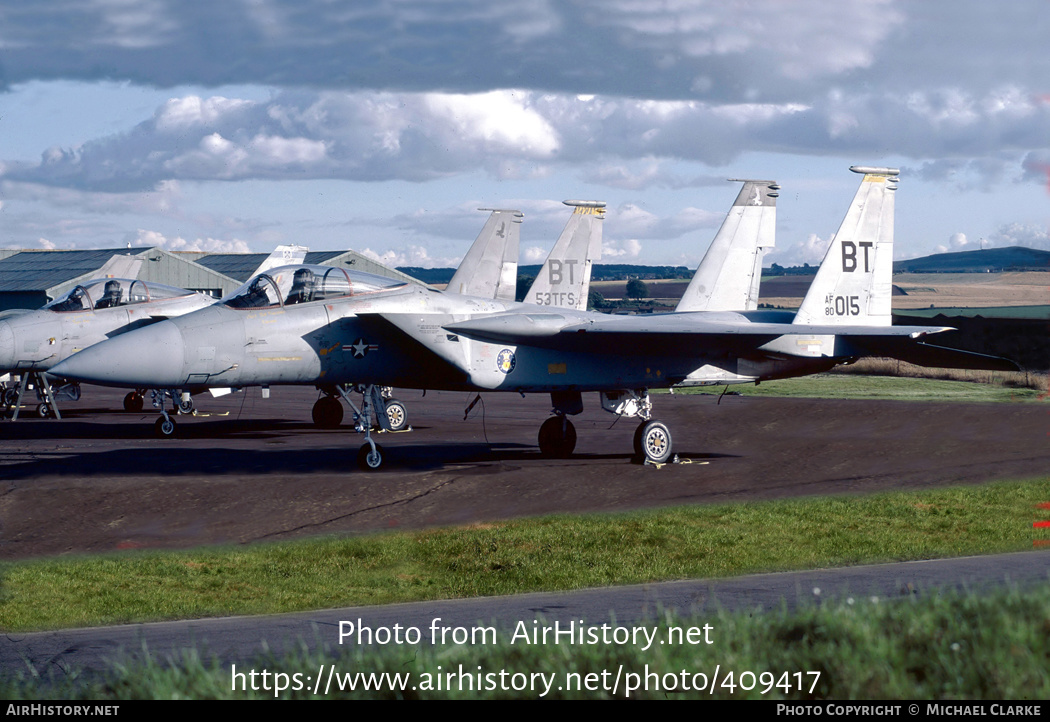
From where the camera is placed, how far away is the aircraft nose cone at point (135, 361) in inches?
620

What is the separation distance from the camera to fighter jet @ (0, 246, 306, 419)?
24.9m

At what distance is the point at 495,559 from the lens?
12.3 m

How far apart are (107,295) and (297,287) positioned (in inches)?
431

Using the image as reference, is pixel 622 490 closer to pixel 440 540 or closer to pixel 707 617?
pixel 440 540

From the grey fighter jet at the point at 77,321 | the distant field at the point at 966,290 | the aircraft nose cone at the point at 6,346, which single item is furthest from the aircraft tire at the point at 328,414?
the distant field at the point at 966,290

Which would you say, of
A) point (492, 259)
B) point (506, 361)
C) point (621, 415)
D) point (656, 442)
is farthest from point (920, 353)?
point (492, 259)

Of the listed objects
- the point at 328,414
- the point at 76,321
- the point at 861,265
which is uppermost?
the point at 861,265

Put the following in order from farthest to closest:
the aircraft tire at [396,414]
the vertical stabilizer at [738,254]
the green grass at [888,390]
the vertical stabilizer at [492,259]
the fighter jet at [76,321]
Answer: the green grass at [888,390] → the vertical stabilizer at [492,259] → the aircraft tire at [396,414] → the fighter jet at [76,321] → the vertical stabilizer at [738,254]

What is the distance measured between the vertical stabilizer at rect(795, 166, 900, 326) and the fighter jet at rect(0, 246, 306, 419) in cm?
1586

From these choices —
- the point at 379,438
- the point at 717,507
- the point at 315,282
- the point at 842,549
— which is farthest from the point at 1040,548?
the point at 379,438

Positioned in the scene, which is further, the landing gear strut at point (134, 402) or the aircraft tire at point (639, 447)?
the landing gear strut at point (134, 402)

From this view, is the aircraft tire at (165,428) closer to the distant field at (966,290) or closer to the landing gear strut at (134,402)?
the landing gear strut at (134,402)

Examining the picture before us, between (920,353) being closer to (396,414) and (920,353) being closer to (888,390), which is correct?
(396,414)

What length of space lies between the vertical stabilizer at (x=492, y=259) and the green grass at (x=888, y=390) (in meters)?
9.57
